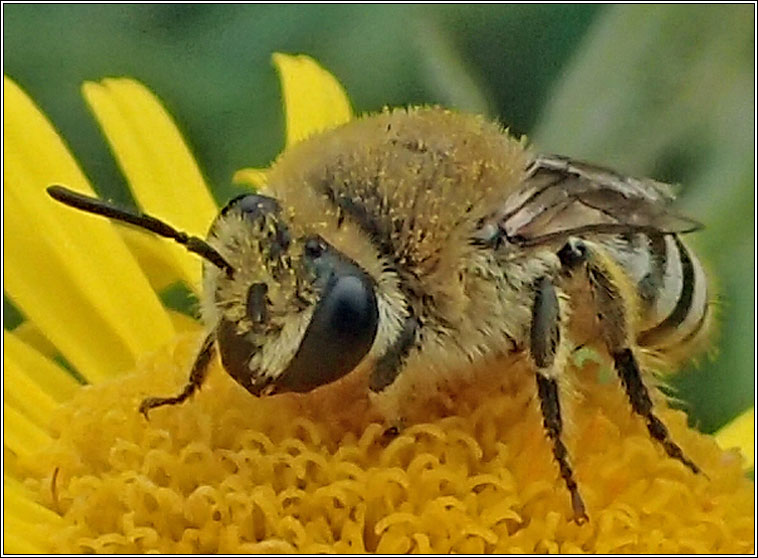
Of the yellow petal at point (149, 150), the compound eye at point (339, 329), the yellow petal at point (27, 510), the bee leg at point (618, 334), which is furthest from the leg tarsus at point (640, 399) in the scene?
the yellow petal at point (149, 150)

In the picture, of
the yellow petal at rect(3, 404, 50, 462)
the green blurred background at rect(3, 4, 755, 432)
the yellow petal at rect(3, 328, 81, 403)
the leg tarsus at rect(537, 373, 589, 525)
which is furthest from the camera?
the green blurred background at rect(3, 4, 755, 432)

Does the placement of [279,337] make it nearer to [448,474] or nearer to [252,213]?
[252,213]

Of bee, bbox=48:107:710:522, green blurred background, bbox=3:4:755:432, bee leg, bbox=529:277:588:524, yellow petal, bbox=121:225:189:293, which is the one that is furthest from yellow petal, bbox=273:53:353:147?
bee leg, bbox=529:277:588:524

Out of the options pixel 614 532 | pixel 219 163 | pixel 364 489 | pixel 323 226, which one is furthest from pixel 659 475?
pixel 219 163

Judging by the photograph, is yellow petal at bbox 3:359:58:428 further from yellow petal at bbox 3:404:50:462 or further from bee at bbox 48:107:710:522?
bee at bbox 48:107:710:522

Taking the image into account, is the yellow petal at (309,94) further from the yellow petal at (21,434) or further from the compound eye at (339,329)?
the compound eye at (339,329)

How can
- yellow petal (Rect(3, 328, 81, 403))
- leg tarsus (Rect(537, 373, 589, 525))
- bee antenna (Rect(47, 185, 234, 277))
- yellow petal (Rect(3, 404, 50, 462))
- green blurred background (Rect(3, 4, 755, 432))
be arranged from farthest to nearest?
green blurred background (Rect(3, 4, 755, 432)), yellow petal (Rect(3, 328, 81, 403)), yellow petal (Rect(3, 404, 50, 462)), leg tarsus (Rect(537, 373, 589, 525)), bee antenna (Rect(47, 185, 234, 277))

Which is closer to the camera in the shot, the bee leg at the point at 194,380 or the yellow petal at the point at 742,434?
the bee leg at the point at 194,380
